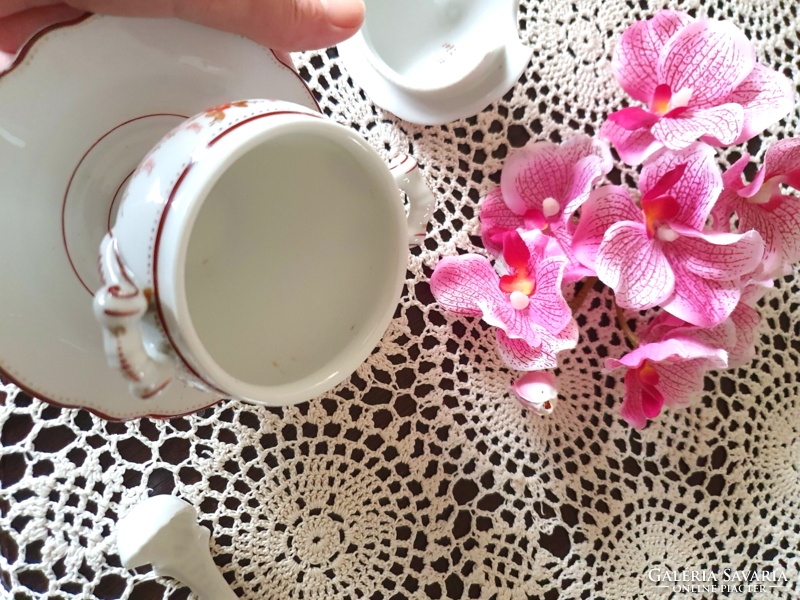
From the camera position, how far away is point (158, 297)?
0.92 ft

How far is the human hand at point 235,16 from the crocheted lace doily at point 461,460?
11 centimetres

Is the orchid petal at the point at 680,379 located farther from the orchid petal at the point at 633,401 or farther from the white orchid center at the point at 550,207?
the white orchid center at the point at 550,207

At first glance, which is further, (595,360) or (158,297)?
(595,360)

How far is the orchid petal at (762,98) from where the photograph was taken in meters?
0.45

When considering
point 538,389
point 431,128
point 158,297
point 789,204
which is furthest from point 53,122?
point 789,204

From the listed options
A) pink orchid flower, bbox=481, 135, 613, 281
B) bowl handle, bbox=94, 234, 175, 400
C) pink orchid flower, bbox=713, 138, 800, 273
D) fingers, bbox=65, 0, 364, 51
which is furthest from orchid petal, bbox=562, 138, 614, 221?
bowl handle, bbox=94, 234, 175, 400

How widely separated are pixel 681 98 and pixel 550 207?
0.13 m

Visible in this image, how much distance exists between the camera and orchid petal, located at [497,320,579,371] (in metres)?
0.47

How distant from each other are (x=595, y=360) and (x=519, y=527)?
7.0 inches

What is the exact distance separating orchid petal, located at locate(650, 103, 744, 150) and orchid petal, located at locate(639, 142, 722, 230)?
10 mm

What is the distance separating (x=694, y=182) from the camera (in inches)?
17.5

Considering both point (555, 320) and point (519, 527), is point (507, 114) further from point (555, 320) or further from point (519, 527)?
point (519, 527)

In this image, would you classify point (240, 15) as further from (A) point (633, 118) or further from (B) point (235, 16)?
(A) point (633, 118)

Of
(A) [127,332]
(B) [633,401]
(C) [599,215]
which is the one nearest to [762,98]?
(C) [599,215]
